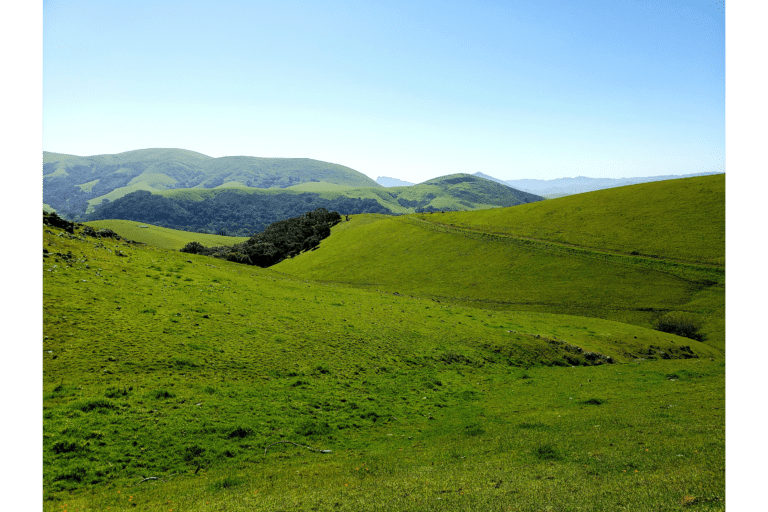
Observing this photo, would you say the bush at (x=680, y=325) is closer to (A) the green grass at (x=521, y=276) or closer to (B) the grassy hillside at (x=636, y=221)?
(A) the green grass at (x=521, y=276)

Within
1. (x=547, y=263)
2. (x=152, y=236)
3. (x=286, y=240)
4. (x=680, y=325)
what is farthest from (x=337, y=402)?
(x=152, y=236)

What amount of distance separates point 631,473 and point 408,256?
68154mm

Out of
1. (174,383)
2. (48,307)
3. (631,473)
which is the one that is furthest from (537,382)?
(48,307)

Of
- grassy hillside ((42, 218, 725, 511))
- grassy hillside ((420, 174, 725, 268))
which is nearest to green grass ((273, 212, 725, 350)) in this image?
grassy hillside ((420, 174, 725, 268))

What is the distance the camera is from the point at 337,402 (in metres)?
17.6

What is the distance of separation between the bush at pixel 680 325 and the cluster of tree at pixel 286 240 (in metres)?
69.3

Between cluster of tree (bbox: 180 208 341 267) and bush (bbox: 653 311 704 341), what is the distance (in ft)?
227

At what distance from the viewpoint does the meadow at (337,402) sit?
9.95 metres

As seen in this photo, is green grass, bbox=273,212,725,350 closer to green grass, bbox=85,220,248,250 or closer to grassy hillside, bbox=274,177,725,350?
grassy hillside, bbox=274,177,725,350

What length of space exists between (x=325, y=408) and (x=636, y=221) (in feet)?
249

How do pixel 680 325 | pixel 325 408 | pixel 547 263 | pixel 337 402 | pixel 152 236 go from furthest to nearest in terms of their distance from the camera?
pixel 152 236 → pixel 547 263 → pixel 680 325 → pixel 337 402 → pixel 325 408

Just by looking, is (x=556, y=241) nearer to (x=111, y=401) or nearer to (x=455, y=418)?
(x=455, y=418)

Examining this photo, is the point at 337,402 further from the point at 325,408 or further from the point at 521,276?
the point at 521,276

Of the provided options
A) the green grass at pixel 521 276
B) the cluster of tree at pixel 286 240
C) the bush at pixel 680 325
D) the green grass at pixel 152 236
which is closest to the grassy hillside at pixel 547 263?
the green grass at pixel 521 276
